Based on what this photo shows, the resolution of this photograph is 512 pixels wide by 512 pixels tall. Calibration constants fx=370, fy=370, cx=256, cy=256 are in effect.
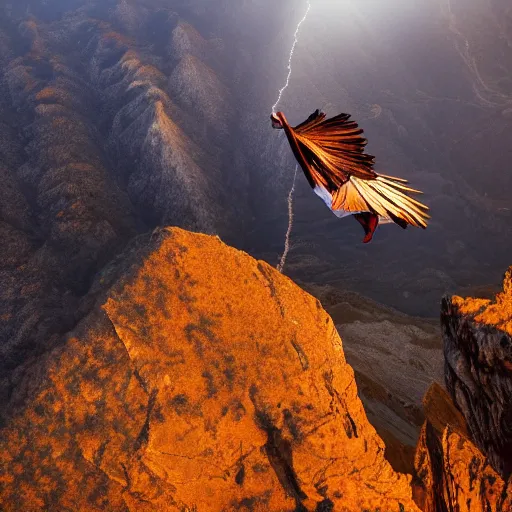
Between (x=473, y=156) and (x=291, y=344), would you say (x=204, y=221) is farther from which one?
(x=473, y=156)

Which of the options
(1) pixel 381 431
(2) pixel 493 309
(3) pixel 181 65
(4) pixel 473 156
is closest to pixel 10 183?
(3) pixel 181 65

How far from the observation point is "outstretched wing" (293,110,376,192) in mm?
2002

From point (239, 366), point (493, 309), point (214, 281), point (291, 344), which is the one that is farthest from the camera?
point (214, 281)

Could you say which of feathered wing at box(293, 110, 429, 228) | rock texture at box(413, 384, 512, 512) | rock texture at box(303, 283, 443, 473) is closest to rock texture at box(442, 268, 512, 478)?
rock texture at box(413, 384, 512, 512)

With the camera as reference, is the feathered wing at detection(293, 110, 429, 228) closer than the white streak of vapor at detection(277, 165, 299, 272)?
Yes

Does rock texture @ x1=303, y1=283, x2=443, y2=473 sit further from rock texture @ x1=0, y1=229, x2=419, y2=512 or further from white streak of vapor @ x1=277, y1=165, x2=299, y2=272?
white streak of vapor @ x1=277, y1=165, x2=299, y2=272

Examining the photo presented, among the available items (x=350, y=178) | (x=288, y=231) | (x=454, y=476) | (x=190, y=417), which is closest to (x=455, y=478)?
(x=454, y=476)

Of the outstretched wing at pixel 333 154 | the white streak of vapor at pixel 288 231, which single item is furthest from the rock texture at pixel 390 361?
the outstretched wing at pixel 333 154

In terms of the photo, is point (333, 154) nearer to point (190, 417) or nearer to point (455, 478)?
point (190, 417)

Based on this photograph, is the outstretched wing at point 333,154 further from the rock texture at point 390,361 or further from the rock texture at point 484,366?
the rock texture at point 390,361

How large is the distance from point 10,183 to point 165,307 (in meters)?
29.1

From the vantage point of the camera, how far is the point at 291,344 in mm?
10930

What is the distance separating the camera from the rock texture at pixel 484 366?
595cm

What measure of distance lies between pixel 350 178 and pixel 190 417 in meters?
9.05
